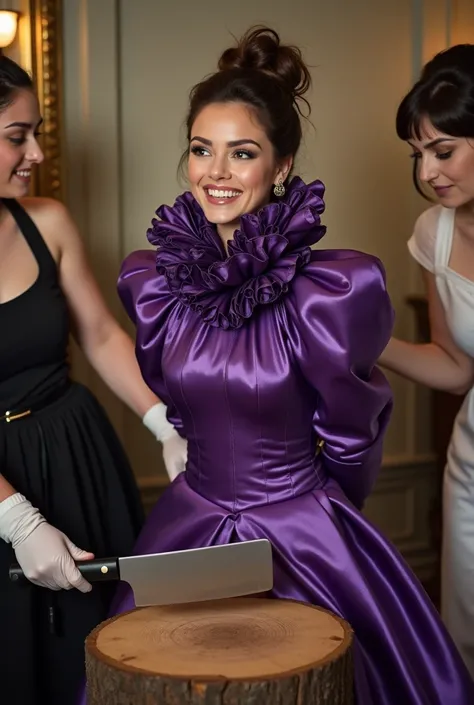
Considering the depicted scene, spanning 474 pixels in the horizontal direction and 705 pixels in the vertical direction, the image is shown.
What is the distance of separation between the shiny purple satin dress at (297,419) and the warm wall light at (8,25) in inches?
38.1

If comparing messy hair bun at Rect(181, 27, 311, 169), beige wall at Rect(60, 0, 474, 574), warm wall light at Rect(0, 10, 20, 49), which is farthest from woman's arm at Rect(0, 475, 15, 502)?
warm wall light at Rect(0, 10, 20, 49)

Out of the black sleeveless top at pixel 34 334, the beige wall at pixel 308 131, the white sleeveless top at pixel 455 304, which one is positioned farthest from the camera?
the beige wall at pixel 308 131

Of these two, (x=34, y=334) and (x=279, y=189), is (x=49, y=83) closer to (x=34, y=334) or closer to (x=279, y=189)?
(x=34, y=334)

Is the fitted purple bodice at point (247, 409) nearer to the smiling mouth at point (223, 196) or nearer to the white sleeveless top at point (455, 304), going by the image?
the smiling mouth at point (223, 196)

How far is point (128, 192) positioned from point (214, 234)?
110 cm

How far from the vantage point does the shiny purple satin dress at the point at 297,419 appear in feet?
5.19

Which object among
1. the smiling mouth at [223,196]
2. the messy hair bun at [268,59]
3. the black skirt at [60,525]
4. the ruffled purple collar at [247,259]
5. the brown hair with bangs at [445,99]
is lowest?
the black skirt at [60,525]

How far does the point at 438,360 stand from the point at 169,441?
687mm

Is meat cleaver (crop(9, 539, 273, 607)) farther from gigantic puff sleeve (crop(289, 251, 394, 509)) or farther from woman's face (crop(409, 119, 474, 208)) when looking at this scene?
woman's face (crop(409, 119, 474, 208))

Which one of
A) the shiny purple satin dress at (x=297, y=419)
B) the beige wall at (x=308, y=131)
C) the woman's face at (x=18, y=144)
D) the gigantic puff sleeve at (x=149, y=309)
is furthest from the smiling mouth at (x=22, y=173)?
the beige wall at (x=308, y=131)

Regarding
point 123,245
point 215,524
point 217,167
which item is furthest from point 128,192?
point 215,524

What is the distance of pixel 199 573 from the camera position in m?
1.47

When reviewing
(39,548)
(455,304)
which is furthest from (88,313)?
(455,304)

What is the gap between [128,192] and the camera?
9.11ft
